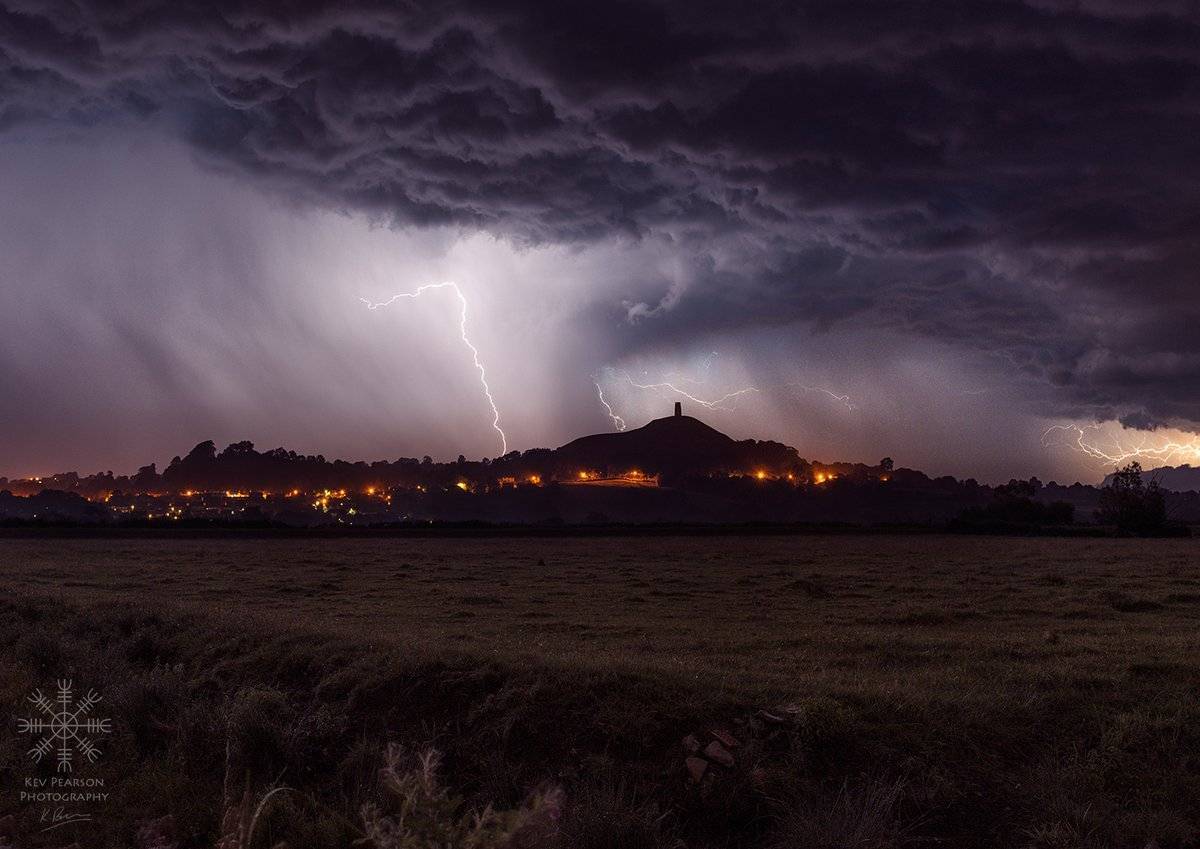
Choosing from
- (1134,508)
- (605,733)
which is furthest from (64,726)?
(1134,508)

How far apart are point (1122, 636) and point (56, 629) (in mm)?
24276

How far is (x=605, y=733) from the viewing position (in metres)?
9.65

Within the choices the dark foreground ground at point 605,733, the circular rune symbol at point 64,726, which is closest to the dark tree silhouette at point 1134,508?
the dark foreground ground at point 605,733

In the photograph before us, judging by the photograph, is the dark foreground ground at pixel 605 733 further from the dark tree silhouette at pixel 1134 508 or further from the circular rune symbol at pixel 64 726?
the dark tree silhouette at pixel 1134 508

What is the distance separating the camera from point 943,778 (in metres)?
8.63

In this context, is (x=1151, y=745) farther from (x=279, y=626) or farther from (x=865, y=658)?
(x=279, y=626)

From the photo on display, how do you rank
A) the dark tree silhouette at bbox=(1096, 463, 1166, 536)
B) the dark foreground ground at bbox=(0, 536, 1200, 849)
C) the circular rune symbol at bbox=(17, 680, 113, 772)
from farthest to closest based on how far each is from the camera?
1. the dark tree silhouette at bbox=(1096, 463, 1166, 536)
2. the circular rune symbol at bbox=(17, 680, 113, 772)
3. the dark foreground ground at bbox=(0, 536, 1200, 849)

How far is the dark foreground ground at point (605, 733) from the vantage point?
25.6ft

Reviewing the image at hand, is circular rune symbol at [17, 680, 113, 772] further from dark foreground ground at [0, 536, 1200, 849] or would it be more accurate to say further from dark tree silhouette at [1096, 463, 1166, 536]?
dark tree silhouette at [1096, 463, 1166, 536]

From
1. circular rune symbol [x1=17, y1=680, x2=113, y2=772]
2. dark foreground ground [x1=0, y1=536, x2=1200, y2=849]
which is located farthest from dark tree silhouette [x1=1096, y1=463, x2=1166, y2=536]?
circular rune symbol [x1=17, y1=680, x2=113, y2=772]

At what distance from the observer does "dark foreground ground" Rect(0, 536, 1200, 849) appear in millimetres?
7816

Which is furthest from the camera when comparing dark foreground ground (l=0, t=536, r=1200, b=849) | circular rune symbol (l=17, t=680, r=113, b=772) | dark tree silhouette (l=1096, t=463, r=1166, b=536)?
dark tree silhouette (l=1096, t=463, r=1166, b=536)

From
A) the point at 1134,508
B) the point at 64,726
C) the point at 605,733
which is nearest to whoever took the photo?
the point at 605,733

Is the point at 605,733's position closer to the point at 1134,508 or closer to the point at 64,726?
the point at 64,726
